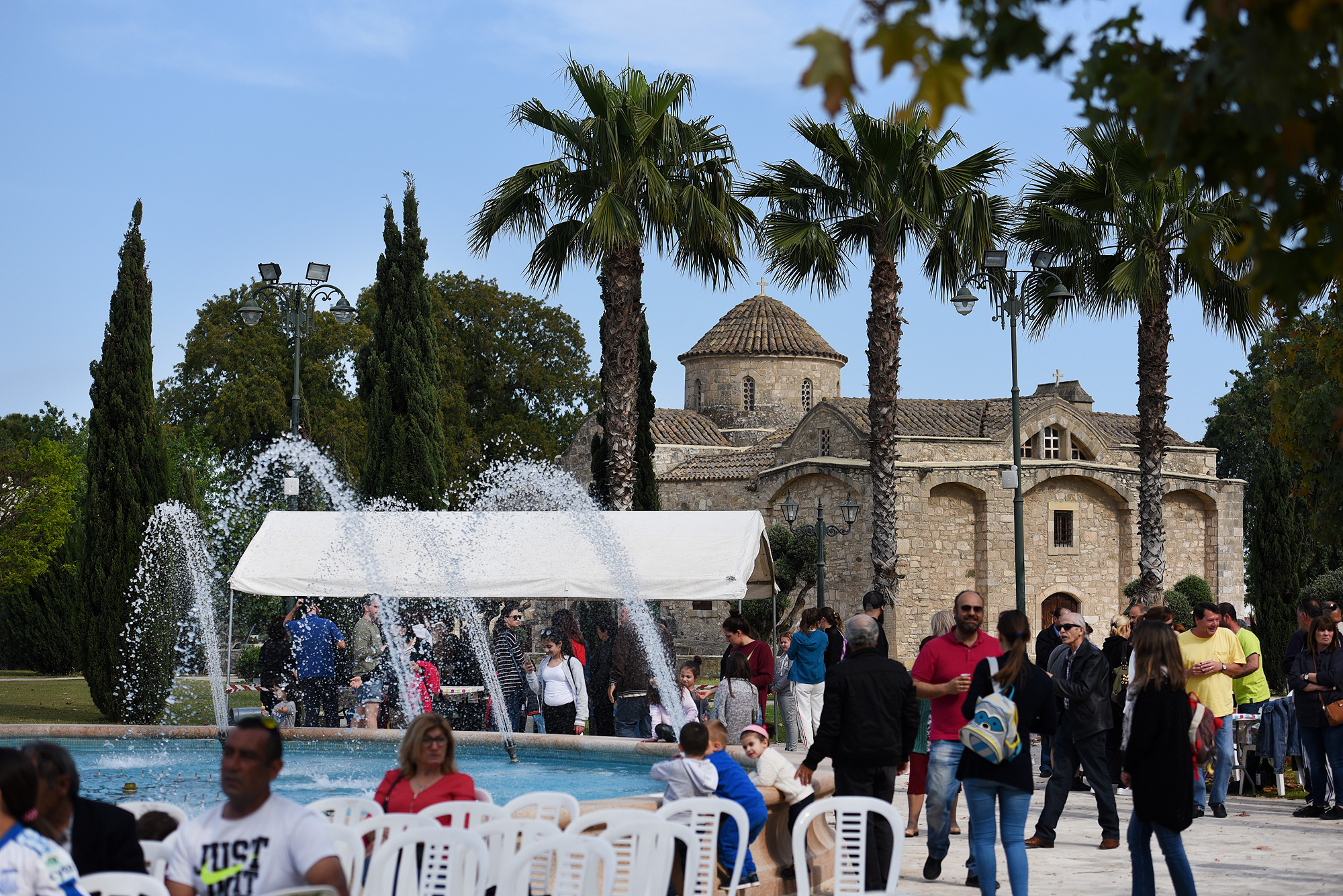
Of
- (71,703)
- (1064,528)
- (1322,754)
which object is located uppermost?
(1064,528)

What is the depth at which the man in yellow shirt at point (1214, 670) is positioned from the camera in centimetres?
1007

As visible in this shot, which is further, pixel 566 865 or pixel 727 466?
pixel 727 466

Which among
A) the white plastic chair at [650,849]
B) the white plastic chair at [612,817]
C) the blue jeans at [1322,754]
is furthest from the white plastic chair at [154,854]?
the blue jeans at [1322,754]

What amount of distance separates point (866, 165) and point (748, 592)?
660 cm

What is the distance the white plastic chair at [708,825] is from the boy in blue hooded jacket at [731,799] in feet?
0.56

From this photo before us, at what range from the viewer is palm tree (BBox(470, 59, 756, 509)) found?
18516mm

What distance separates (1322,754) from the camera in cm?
1002

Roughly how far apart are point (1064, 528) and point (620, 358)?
76.5 feet

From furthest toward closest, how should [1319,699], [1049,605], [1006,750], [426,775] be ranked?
[1049,605] → [1319,699] → [1006,750] → [426,775]

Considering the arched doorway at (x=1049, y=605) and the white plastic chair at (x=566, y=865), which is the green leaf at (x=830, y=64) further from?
the arched doorway at (x=1049, y=605)

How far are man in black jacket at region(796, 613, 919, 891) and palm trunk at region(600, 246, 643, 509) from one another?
11.7 meters

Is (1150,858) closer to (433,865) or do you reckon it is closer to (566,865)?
(566,865)

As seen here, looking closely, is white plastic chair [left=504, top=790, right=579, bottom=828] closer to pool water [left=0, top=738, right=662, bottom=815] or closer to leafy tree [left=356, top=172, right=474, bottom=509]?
pool water [left=0, top=738, right=662, bottom=815]

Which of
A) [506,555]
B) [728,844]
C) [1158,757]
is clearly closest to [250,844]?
[728,844]
